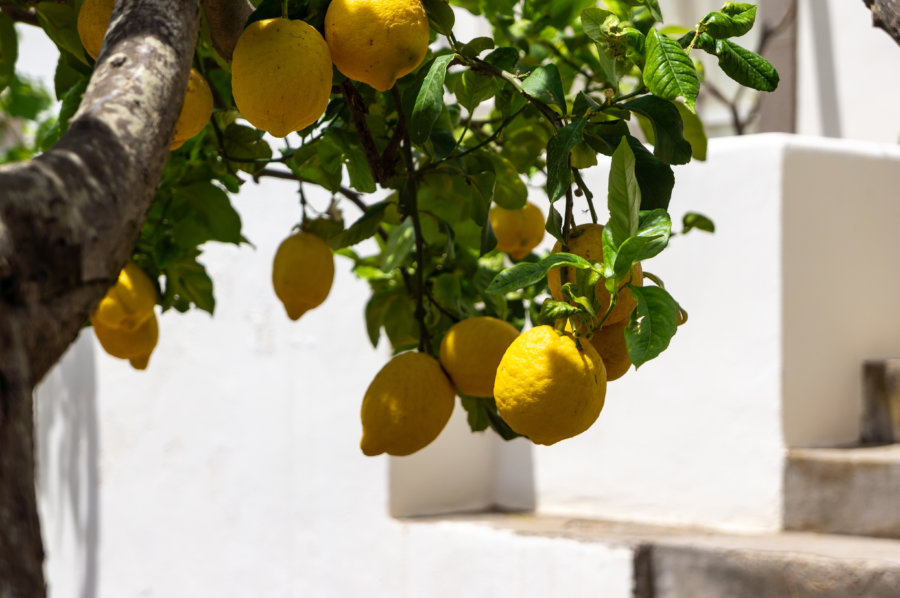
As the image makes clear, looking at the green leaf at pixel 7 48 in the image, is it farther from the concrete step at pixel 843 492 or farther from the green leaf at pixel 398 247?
the concrete step at pixel 843 492

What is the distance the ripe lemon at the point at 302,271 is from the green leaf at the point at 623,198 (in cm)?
53

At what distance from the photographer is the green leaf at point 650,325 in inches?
21.8

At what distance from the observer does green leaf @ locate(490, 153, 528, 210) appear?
39.9 inches

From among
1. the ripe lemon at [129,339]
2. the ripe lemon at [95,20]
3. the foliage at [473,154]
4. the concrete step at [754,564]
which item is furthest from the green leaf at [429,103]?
the concrete step at [754,564]

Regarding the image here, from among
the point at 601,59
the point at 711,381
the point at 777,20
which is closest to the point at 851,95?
the point at 777,20

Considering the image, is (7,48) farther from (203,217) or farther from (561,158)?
(561,158)

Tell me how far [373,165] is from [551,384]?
0.34m

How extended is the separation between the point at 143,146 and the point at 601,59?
36cm

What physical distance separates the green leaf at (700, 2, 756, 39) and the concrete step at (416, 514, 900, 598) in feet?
4.07

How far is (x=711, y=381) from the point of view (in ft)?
7.19

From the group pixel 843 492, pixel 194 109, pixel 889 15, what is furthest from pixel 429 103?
pixel 843 492

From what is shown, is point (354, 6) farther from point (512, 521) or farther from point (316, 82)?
point (512, 521)

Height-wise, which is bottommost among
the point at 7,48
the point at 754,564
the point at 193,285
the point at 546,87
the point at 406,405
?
the point at 754,564

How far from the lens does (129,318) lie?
99 centimetres
